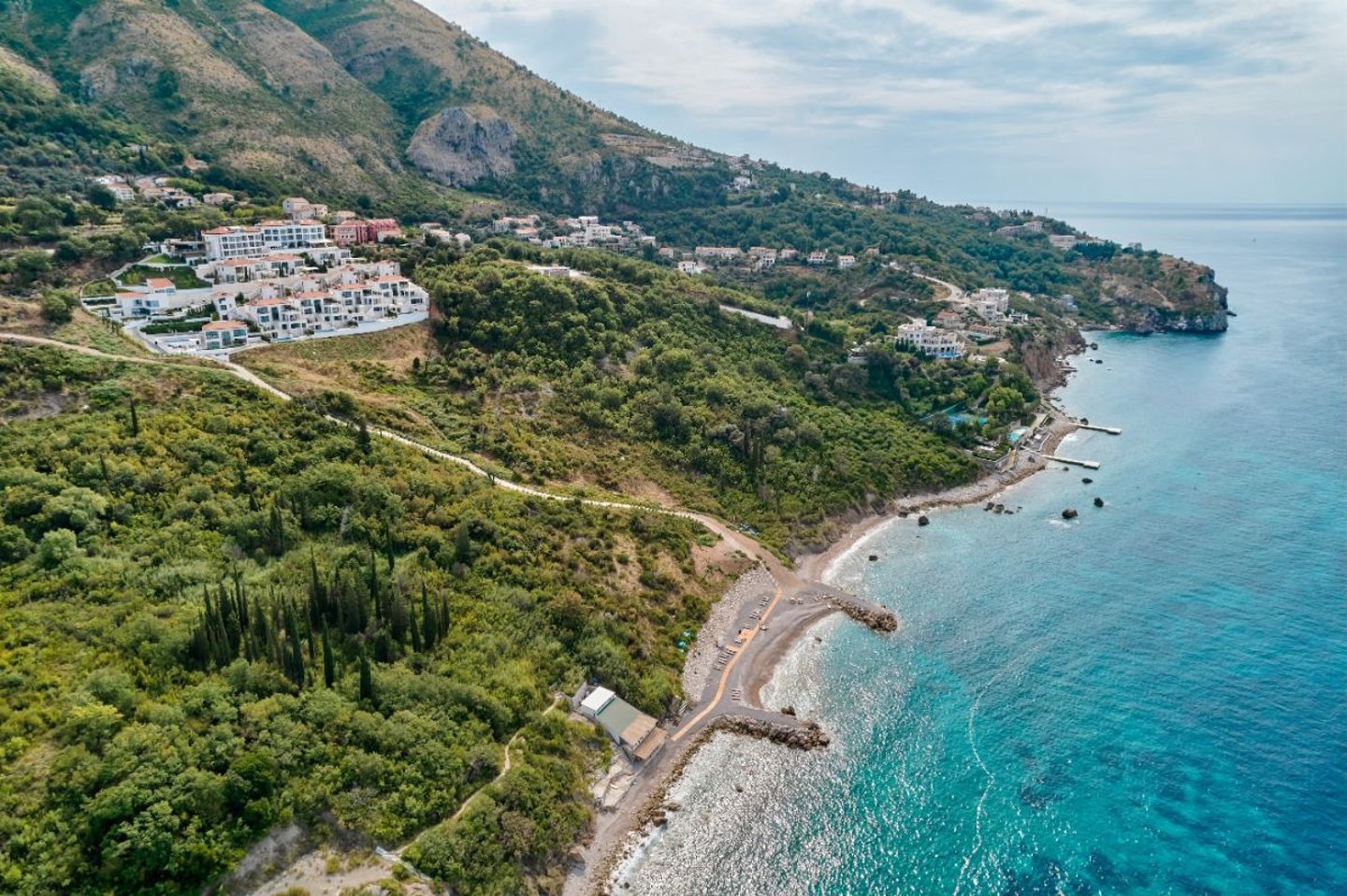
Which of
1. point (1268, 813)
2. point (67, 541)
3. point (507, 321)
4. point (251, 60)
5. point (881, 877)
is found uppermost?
point (251, 60)

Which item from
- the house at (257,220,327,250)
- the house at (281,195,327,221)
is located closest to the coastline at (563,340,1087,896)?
the house at (257,220,327,250)

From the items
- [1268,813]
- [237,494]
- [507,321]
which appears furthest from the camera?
[507,321]

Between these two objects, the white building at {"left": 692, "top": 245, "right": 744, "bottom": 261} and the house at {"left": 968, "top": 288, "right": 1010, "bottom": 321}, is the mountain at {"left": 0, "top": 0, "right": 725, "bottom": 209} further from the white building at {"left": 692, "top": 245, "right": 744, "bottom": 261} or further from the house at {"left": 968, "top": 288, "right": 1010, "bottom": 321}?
the house at {"left": 968, "top": 288, "right": 1010, "bottom": 321}

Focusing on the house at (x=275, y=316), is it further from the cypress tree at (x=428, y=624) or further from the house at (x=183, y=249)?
the cypress tree at (x=428, y=624)

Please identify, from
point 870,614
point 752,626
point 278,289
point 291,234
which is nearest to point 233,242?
point 291,234

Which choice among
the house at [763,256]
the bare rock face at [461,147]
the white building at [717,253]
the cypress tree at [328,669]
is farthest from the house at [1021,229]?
the cypress tree at [328,669]

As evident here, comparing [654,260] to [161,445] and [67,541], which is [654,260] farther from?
[67,541]

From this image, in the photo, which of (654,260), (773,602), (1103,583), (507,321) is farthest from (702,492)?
(654,260)
